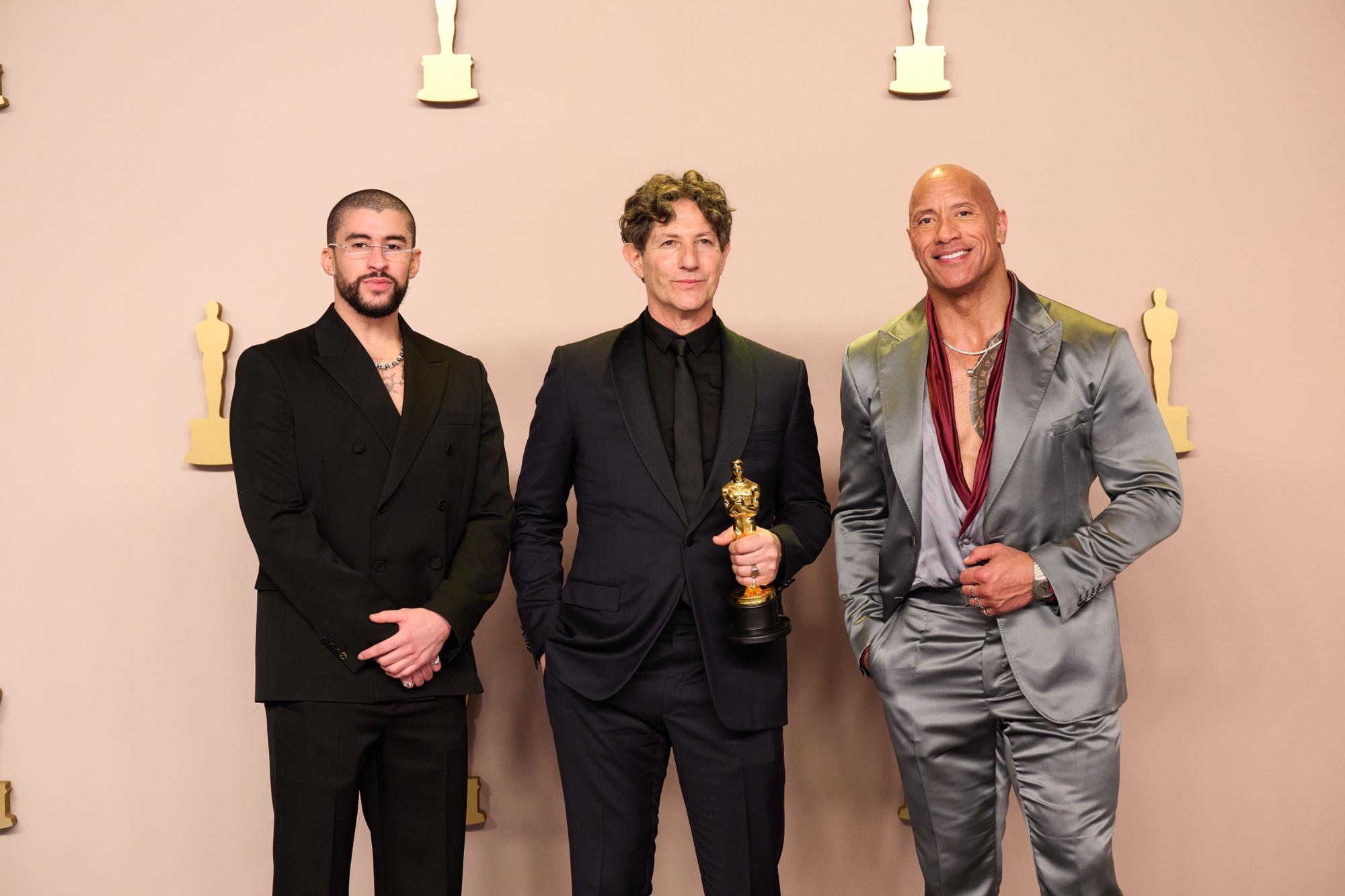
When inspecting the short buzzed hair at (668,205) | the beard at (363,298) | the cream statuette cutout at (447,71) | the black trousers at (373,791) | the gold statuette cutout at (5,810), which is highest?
the cream statuette cutout at (447,71)

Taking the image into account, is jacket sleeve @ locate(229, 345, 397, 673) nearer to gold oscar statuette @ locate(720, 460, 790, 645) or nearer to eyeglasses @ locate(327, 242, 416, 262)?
eyeglasses @ locate(327, 242, 416, 262)

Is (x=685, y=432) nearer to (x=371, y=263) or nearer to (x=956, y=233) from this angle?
(x=956, y=233)

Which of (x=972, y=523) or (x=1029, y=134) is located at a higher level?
(x=1029, y=134)

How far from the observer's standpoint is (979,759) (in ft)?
8.50

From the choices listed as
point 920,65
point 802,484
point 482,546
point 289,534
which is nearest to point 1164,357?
point 920,65

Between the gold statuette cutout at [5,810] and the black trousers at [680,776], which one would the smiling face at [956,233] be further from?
the gold statuette cutout at [5,810]

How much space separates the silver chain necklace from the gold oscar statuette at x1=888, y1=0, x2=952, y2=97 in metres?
1.95

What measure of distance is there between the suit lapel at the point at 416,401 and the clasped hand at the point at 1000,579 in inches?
54.4

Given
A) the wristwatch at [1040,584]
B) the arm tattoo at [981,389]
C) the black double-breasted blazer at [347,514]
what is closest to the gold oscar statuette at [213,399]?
the black double-breasted blazer at [347,514]

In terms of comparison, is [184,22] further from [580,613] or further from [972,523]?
[972,523]

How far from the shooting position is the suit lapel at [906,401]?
2613 millimetres

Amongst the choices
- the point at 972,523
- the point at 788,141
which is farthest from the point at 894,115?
the point at 972,523

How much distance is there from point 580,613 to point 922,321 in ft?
3.66

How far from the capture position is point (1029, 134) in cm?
385
